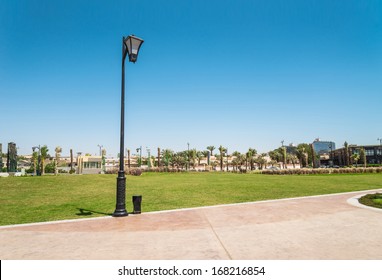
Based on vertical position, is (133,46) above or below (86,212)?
above

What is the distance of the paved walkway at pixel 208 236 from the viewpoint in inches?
181

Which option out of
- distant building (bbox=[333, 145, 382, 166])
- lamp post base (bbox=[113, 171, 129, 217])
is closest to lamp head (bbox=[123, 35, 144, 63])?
lamp post base (bbox=[113, 171, 129, 217])

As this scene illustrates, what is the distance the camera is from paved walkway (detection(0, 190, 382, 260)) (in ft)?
15.1

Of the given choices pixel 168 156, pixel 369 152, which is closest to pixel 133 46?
pixel 168 156

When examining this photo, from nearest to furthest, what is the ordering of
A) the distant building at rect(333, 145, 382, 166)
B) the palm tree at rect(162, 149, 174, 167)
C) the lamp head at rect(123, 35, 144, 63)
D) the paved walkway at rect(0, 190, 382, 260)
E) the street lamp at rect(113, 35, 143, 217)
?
the paved walkway at rect(0, 190, 382, 260) → the street lamp at rect(113, 35, 143, 217) → the lamp head at rect(123, 35, 144, 63) → the distant building at rect(333, 145, 382, 166) → the palm tree at rect(162, 149, 174, 167)

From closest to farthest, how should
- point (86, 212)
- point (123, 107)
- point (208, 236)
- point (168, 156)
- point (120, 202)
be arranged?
point (208, 236), point (120, 202), point (123, 107), point (86, 212), point (168, 156)

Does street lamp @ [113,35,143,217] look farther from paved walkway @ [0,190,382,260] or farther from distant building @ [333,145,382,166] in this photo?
distant building @ [333,145,382,166]

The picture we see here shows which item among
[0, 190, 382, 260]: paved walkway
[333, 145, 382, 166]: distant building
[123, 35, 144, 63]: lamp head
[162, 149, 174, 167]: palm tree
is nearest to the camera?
[0, 190, 382, 260]: paved walkway

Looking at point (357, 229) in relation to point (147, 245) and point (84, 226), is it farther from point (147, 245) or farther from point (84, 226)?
point (84, 226)

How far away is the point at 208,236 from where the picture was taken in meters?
5.69

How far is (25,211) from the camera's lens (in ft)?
31.7

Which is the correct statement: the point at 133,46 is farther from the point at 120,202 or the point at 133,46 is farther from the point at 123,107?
the point at 120,202
